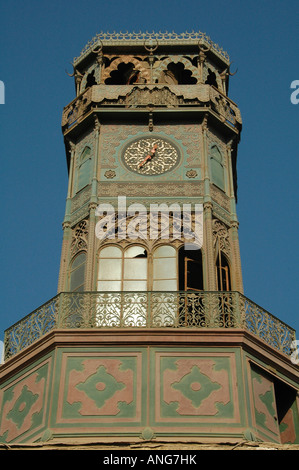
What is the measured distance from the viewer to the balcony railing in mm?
22484

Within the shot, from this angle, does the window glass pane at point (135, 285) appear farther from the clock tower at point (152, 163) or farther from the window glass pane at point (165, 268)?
the window glass pane at point (165, 268)

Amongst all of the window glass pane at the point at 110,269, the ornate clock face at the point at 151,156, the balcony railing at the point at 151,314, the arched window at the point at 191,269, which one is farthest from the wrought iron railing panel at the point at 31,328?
the ornate clock face at the point at 151,156

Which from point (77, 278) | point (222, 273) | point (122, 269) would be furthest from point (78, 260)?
point (222, 273)

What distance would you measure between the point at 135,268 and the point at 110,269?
24.8 inches

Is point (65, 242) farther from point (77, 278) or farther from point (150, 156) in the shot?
point (150, 156)

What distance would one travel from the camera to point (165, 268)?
24.5 metres

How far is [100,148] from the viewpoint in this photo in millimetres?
27297

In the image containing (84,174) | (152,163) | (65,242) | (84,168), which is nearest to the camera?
(65,242)

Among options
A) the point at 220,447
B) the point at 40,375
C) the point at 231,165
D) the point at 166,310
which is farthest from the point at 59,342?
the point at 231,165

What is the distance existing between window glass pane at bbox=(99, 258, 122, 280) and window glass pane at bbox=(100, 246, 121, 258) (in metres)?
0.12

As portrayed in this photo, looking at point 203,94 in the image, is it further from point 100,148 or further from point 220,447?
point 220,447

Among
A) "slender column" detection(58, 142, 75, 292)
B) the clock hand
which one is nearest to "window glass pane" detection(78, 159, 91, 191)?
"slender column" detection(58, 142, 75, 292)

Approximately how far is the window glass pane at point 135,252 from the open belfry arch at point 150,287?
0.10ft

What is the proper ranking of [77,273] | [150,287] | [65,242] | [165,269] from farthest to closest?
1. [65,242]
2. [77,273]
3. [165,269]
4. [150,287]
